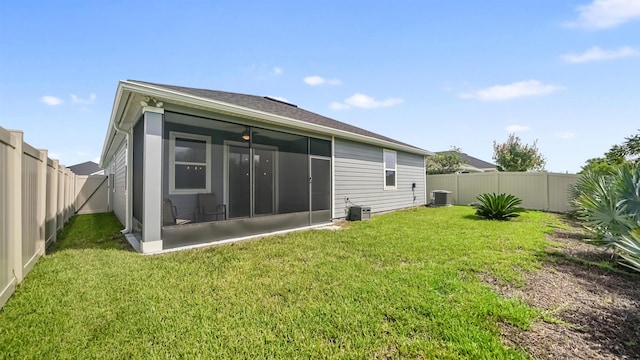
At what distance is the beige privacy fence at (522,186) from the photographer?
10836 mm

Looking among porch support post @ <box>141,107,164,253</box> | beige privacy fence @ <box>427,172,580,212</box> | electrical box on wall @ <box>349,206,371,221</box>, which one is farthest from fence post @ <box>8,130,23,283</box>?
beige privacy fence @ <box>427,172,580,212</box>

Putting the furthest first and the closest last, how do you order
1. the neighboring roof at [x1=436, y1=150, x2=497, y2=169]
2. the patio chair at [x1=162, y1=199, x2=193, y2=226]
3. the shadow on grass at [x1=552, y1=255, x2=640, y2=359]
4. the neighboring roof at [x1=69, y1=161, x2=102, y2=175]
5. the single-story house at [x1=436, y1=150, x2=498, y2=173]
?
1. the neighboring roof at [x1=69, y1=161, x2=102, y2=175]
2. the neighboring roof at [x1=436, y1=150, x2=497, y2=169]
3. the single-story house at [x1=436, y1=150, x2=498, y2=173]
4. the patio chair at [x1=162, y1=199, x2=193, y2=226]
5. the shadow on grass at [x1=552, y1=255, x2=640, y2=359]

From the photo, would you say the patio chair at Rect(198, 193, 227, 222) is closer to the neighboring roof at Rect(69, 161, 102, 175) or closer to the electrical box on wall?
the electrical box on wall

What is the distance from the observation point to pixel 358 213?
840cm

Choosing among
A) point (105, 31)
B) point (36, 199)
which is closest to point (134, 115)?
point (36, 199)

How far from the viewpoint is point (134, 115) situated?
5.63m

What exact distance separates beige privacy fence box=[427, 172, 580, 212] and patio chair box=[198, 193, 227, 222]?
12547 millimetres

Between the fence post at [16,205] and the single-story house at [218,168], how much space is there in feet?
5.15

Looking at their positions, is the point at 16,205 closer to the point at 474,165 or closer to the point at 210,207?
the point at 210,207

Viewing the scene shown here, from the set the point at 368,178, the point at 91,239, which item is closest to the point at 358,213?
the point at 368,178

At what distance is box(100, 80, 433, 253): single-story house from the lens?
4.62 m

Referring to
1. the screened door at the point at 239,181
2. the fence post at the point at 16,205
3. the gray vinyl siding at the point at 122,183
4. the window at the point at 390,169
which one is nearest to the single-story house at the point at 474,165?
the window at the point at 390,169

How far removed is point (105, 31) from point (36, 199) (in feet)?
18.7

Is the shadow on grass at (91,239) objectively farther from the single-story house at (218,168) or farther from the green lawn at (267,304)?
the single-story house at (218,168)
